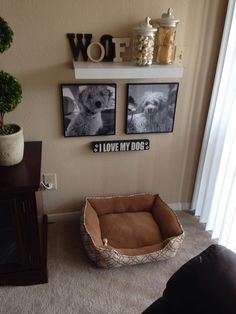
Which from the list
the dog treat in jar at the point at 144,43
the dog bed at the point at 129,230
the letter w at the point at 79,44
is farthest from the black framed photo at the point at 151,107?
the dog bed at the point at 129,230

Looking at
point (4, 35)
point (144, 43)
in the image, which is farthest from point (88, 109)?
point (4, 35)

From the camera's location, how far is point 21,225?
1531mm

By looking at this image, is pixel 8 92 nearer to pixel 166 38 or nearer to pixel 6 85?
pixel 6 85

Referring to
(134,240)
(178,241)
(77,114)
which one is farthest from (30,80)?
(178,241)

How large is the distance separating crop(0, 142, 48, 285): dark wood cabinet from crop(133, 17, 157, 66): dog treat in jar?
2.66ft

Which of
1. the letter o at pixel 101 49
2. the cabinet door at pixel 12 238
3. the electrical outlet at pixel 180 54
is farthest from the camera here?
the electrical outlet at pixel 180 54

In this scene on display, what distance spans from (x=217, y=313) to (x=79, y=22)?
5.06ft

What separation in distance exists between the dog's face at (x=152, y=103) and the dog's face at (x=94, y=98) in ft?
0.77

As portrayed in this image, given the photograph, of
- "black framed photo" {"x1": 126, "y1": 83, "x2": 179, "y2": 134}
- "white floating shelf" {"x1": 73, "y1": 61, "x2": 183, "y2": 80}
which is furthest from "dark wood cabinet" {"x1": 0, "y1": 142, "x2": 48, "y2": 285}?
"black framed photo" {"x1": 126, "y1": 83, "x2": 179, "y2": 134}

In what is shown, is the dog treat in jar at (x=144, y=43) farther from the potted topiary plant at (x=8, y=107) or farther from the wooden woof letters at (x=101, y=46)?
the potted topiary plant at (x=8, y=107)

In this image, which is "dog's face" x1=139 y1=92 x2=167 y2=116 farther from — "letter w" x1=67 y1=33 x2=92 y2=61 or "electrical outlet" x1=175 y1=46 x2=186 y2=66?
"letter w" x1=67 y1=33 x2=92 y2=61

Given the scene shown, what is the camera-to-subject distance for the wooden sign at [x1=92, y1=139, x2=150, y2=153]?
77.7 inches

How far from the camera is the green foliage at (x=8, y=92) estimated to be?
1.38 m

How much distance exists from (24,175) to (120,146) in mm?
731
